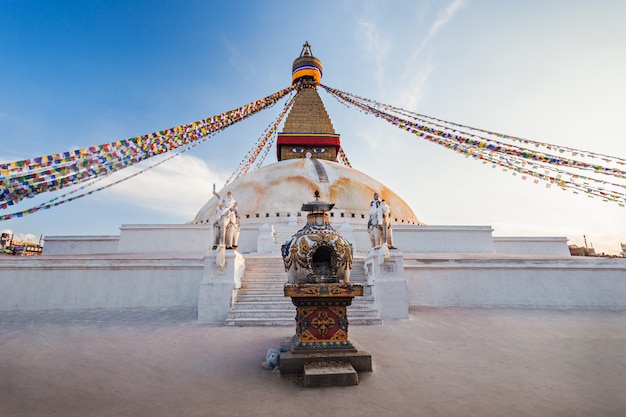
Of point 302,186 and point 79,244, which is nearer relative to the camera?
point 79,244

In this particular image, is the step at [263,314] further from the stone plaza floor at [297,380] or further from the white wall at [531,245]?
the white wall at [531,245]

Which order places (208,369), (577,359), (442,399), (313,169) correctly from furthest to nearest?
1. (313,169)
2. (577,359)
3. (208,369)
4. (442,399)

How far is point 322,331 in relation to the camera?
3.57 meters

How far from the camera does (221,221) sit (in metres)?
7.06

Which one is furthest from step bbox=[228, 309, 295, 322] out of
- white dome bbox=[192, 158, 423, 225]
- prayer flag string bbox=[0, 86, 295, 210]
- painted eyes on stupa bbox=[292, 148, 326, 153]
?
painted eyes on stupa bbox=[292, 148, 326, 153]

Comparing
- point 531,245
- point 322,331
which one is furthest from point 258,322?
point 531,245

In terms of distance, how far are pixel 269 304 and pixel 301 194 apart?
10037 millimetres

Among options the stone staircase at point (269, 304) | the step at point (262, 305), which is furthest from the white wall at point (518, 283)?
the step at point (262, 305)

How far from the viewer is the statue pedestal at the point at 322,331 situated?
11.0ft

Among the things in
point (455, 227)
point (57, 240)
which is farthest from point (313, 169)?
point (57, 240)

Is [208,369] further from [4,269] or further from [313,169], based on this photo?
[313,169]

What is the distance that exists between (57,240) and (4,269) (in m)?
7.55

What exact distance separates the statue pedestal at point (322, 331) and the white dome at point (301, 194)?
1085cm

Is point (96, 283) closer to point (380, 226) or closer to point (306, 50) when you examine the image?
point (380, 226)
